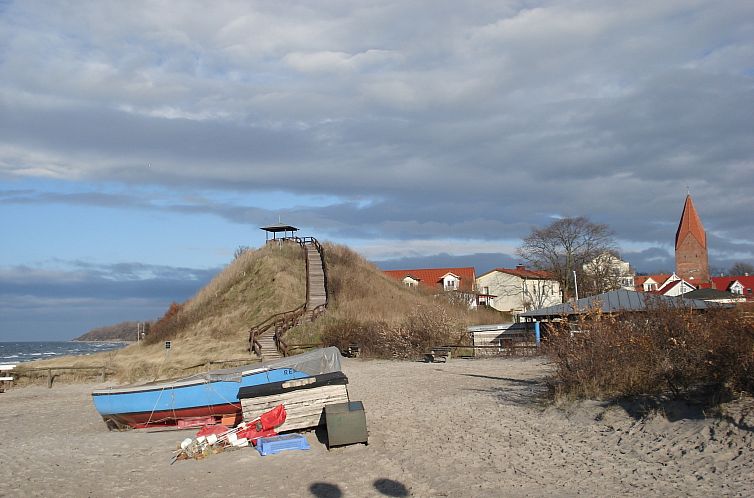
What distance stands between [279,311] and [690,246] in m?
100

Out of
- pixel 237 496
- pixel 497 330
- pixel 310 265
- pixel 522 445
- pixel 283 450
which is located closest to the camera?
pixel 237 496

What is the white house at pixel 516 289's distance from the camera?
257 feet

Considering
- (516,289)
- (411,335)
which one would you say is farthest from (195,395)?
(516,289)

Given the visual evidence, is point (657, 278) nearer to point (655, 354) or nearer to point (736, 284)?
point (736, 284)

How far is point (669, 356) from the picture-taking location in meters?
12.5

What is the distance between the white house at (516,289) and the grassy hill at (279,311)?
1756 cm

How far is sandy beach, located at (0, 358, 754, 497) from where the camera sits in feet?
30.7

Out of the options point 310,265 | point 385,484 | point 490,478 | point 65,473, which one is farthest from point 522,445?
point 310,265

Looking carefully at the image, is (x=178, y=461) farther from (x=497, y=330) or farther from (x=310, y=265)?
(x=310, y=265)

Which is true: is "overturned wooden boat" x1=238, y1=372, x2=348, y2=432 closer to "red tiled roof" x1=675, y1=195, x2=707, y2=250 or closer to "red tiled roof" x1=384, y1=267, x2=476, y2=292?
"red tiled roof" x1=384, y1=267, x2=476, y2=292

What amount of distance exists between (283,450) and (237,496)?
2846mm

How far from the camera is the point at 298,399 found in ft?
45.3

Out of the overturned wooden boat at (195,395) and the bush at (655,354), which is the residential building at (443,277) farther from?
the bush at (655,354)

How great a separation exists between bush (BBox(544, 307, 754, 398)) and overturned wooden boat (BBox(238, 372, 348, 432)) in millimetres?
4761
